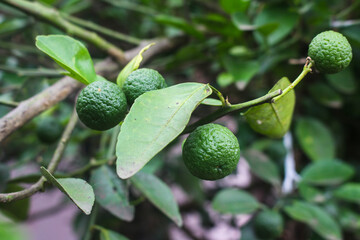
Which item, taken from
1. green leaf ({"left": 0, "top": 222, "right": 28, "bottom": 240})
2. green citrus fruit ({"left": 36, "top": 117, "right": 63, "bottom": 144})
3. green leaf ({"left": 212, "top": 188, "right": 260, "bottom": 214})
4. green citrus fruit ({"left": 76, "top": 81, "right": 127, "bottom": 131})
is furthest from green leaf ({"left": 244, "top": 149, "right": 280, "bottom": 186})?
green leaf ({"left": 0, "top": 222, "right": 28, "bottom": 240})

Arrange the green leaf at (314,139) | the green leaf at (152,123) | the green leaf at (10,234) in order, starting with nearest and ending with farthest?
the green leaf at (10,234)
the green leaf at (152,123)
the green leaf at (314,139)

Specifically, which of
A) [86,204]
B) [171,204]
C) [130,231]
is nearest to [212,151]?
[86,204]

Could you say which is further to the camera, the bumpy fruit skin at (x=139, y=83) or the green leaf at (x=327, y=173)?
the green leaf at (x=327, y=173)

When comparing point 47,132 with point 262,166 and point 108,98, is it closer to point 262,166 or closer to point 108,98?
point 108,98

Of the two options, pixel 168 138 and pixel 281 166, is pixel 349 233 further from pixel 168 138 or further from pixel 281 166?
pixel 168 138

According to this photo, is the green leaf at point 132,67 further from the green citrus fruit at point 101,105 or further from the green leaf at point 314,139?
the green leaf at point 314,139

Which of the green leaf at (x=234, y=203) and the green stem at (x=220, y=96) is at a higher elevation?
the green stem at (x=220, y=96)

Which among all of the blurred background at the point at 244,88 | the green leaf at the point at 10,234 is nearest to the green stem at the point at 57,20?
the blurred background at the point at 244,88
